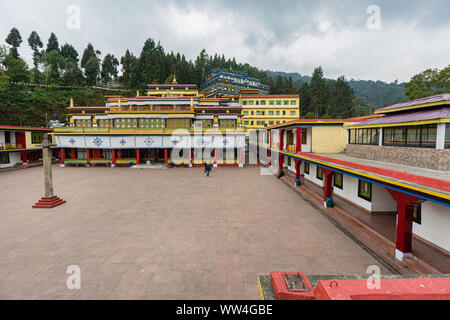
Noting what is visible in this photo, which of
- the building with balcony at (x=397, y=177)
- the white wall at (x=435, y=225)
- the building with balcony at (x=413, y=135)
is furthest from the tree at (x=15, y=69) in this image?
the white wall at (x=435, y=225)

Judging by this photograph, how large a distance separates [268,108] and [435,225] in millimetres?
58604

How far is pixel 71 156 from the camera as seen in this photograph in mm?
37906

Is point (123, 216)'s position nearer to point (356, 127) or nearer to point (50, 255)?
point (50, 255)

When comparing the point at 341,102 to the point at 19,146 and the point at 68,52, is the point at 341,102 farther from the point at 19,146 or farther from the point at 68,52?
the point at 68,52

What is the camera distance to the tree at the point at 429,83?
133ft

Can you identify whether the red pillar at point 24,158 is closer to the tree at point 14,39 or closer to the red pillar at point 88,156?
the red pillar at point 88,156

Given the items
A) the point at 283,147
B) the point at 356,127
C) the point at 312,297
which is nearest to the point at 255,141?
the point at 283,147

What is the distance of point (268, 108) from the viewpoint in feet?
213

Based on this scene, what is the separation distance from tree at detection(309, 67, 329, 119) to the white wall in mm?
77281

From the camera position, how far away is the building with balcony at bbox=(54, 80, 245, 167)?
116 ft

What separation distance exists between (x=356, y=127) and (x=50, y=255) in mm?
21543

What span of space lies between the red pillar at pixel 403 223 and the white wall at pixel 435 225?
2.06 meters

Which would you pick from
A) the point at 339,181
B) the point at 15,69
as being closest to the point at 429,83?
the point at 339,181

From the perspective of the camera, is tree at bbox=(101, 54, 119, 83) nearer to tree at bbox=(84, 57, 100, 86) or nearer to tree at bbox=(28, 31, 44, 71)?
tree at bbox=(84, 57, 100, 86)
